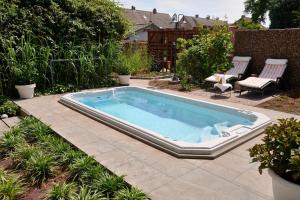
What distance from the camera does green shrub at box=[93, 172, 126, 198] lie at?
3.29 m

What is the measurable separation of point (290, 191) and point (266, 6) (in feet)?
93.8

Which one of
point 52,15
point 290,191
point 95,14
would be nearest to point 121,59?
point 95,14

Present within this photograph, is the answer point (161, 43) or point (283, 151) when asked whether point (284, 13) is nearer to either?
point (161, 43)

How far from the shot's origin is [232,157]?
4203mm

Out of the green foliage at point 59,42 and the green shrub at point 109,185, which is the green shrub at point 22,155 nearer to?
the green shrub at point 109,185

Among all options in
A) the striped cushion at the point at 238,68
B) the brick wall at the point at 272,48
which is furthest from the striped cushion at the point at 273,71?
the striped cushion at the point at 238,68

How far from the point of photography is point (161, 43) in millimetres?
14562

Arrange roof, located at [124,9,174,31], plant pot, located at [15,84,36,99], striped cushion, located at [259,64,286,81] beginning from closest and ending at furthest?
plant pot, located at [15,84,36,99] → striped cushion, located at [259,64,286,81] → roof, located at [124,9,174,31]

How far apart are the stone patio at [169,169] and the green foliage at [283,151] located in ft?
2.13

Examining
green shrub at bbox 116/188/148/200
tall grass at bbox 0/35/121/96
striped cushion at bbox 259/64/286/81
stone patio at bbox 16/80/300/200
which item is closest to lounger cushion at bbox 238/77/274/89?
striped cushion at bbox 259/64/286/81

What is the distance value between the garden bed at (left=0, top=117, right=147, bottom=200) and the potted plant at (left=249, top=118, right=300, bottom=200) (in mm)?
1384

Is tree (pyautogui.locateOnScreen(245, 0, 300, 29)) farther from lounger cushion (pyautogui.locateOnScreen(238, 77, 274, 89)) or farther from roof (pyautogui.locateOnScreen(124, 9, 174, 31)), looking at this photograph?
roof (pyautogui.locateOnScreen(124, 9, 174, 31))

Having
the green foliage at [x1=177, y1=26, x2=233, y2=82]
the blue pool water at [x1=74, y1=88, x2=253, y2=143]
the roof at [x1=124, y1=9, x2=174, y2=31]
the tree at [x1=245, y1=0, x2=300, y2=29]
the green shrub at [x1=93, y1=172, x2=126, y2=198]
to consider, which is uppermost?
the roof at [x1=124, y1=9, x2=174, y2=31]

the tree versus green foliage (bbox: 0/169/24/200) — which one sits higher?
the tree
